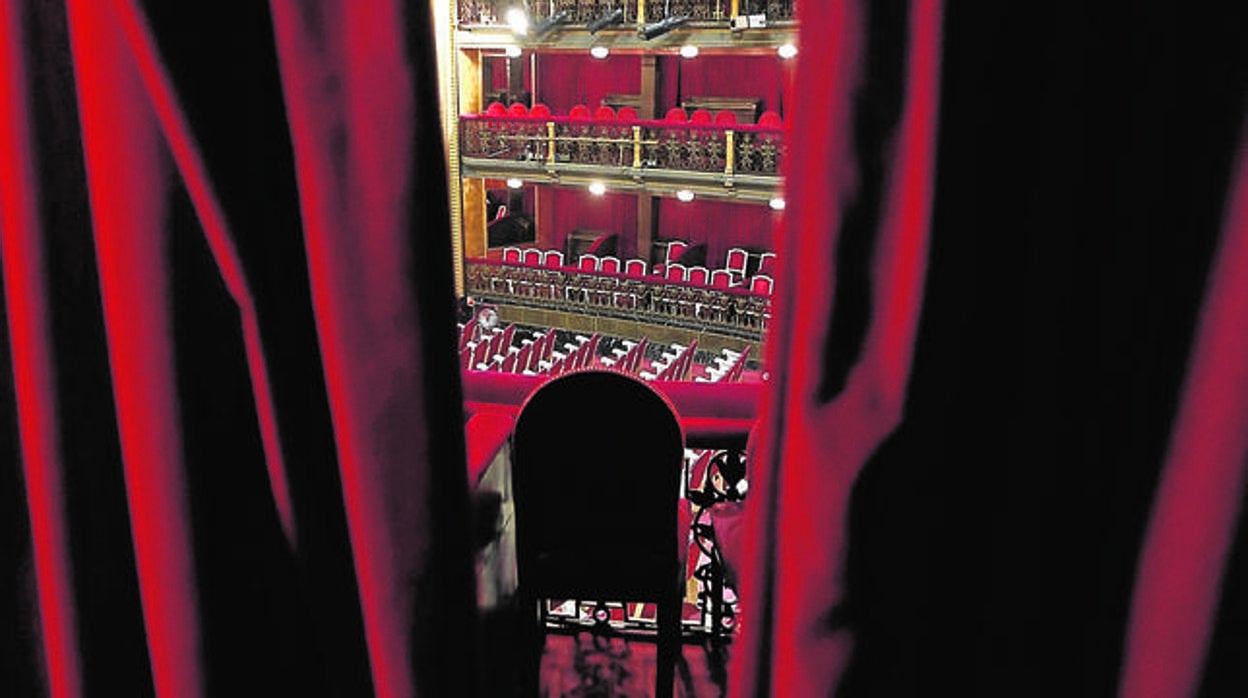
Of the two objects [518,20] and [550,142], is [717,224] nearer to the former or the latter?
[550,142]

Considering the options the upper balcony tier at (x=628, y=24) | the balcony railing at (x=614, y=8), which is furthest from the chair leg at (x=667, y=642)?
the balcony railing at (x=614, y=8)

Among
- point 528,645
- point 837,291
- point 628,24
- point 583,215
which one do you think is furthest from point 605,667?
point 583,215

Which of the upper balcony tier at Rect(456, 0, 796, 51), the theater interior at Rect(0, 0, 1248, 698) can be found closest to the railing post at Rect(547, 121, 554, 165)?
the upper balcony tier at Rect(456, 0, 796, 51)

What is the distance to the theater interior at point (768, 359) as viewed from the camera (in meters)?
0.81

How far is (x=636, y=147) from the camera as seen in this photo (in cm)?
1187

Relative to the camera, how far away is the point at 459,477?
1.04 meters

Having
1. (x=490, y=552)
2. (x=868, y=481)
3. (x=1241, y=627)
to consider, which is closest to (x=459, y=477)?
(x=868, y=481)

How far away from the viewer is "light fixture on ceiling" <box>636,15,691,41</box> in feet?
36.5

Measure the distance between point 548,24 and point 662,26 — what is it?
1.81 meters

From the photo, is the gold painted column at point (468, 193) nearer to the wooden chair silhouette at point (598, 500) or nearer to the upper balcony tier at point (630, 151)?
the upper balcony tier at point (630, 151)

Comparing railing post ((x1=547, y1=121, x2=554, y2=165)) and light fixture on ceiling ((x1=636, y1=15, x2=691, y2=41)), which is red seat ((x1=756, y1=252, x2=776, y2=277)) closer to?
railing post ((x1=547, y1=121, x2=554, y2=165))

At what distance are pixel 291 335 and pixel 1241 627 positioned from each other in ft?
3.61

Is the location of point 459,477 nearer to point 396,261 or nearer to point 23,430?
point 396,261

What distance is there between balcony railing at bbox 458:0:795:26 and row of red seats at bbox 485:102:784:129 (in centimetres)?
125
